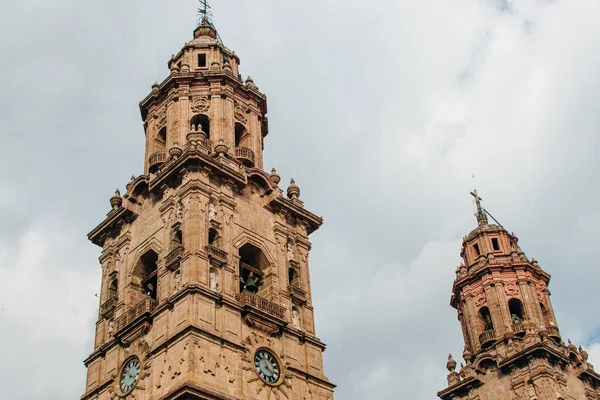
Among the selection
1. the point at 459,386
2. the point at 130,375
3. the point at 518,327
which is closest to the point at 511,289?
the point at 518,327

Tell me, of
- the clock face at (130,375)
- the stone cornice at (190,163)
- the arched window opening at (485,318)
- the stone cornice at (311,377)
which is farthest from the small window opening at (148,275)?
the arched window opening at (485,318)

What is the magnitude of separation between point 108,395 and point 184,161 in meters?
10.9

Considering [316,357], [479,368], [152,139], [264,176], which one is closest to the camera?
[316,357]

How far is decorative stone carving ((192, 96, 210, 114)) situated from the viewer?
49.5 meters

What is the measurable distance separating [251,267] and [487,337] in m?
18.4

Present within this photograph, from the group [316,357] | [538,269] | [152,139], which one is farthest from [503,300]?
[152,139]

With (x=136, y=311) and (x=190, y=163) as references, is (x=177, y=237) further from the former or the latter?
(x=136, y=311)

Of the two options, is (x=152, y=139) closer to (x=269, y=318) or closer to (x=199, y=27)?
(x=199, y=27)

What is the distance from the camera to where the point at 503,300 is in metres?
57.2

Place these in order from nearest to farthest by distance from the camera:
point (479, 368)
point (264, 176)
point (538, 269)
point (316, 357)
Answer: point (316, 357)
point (264, 176)
point (479, 368)
point (538, 269)

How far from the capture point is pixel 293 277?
1759 inches

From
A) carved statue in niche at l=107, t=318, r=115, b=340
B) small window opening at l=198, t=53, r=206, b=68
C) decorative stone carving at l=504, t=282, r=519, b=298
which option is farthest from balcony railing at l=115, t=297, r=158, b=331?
decorative stone carving at l=504, t=282, r=519, b=298

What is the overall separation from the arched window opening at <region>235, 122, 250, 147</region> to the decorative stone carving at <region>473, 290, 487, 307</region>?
18.5 metres

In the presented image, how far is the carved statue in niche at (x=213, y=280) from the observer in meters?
40.1
